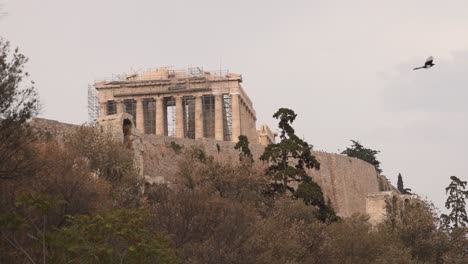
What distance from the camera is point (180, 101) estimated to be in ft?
241

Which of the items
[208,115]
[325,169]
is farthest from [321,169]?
[208,115]

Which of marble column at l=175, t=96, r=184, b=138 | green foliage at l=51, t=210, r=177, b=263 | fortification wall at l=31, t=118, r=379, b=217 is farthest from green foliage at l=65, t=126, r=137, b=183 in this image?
marble column at l=175, t=96, r=184, b=138

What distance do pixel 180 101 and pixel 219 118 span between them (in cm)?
295

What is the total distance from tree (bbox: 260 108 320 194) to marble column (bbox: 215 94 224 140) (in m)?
23.3

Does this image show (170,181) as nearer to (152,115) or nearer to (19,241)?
(19,241)

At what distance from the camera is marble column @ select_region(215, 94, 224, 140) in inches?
2874

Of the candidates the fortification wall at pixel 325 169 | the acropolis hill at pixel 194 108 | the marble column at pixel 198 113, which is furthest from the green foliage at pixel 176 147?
the marble column at pixel 198 113

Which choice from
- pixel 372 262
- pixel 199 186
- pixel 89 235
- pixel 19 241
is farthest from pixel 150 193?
pixel 89 235

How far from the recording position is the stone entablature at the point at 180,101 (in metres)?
73.4

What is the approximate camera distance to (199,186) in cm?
4303

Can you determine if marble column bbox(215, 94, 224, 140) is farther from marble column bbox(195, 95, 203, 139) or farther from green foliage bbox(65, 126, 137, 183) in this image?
green foliage bbox(65, 126, 137, 183)

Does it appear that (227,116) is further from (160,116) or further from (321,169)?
(321,169)

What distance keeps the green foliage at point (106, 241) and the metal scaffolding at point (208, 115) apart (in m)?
48.7

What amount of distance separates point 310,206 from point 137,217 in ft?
64.6
